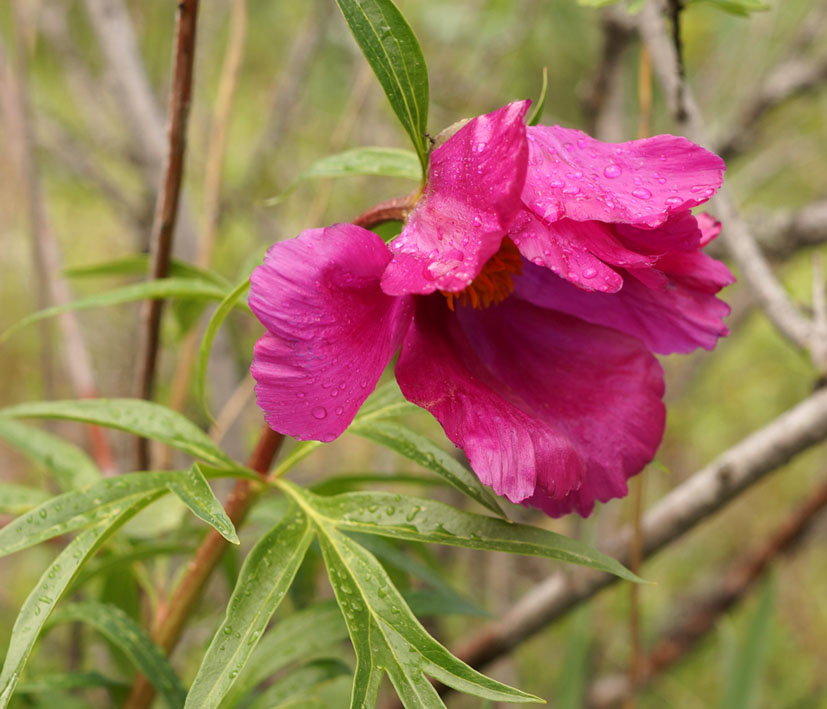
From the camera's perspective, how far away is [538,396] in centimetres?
46

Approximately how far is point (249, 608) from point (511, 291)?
0.24 meters

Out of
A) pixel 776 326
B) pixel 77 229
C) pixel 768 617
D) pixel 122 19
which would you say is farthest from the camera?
pixel 77 229

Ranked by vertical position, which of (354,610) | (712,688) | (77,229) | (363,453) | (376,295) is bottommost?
(712,688)

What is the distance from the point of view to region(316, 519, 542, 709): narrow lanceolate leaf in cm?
40

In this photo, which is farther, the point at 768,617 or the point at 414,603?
the point at 768,617

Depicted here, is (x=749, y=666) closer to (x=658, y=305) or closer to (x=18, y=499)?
(x=658, y=305)

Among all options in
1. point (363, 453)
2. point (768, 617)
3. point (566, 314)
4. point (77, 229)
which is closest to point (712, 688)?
point (363, 453)

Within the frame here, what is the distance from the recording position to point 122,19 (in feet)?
3.72

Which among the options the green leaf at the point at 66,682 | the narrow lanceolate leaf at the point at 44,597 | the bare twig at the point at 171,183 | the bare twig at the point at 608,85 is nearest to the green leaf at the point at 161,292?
the bare twig at the point at 171,183

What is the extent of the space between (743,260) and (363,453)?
4.62 ft

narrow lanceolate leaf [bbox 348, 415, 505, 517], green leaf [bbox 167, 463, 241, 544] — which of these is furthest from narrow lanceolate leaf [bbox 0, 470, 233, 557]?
narrow lanceolate leaf [bbox 348, 415, 505, 517]

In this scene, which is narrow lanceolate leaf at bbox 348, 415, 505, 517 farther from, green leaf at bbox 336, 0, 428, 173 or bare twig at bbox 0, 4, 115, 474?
bare twig at bbox 0, 4, 115, 474

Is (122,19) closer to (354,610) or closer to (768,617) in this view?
(354,610)

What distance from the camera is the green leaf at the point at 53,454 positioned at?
0.67 metres
